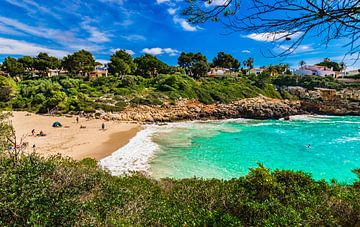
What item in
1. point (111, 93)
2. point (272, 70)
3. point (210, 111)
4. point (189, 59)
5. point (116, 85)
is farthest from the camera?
point (272, 70)

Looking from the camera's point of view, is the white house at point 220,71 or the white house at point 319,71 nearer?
the white house at point 220,71

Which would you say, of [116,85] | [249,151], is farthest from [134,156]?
[116,85]

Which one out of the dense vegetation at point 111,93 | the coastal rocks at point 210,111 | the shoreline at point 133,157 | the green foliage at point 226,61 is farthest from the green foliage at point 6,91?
the green foliage at point 226,61

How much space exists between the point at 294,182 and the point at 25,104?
128 feet

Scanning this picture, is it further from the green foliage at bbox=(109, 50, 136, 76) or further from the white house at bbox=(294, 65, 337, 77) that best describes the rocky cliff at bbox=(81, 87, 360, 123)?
the white house at bbox=(294, 65, 337, 77)

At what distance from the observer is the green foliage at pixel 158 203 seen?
11.3ft

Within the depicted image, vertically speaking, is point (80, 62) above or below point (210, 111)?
above

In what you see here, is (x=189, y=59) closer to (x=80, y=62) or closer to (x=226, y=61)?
(x=226, y=61)

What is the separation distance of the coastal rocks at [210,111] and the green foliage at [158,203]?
25048 millimetres

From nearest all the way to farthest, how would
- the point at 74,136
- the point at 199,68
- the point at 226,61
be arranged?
the point at 74,136
the point at 199,68
the point at 226,61

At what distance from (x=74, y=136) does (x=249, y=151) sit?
1669 centimetres

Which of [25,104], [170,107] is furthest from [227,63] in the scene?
[25,104]

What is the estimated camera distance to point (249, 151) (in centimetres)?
1892

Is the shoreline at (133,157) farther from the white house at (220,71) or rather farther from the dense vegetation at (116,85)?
the white house at (220,71)
